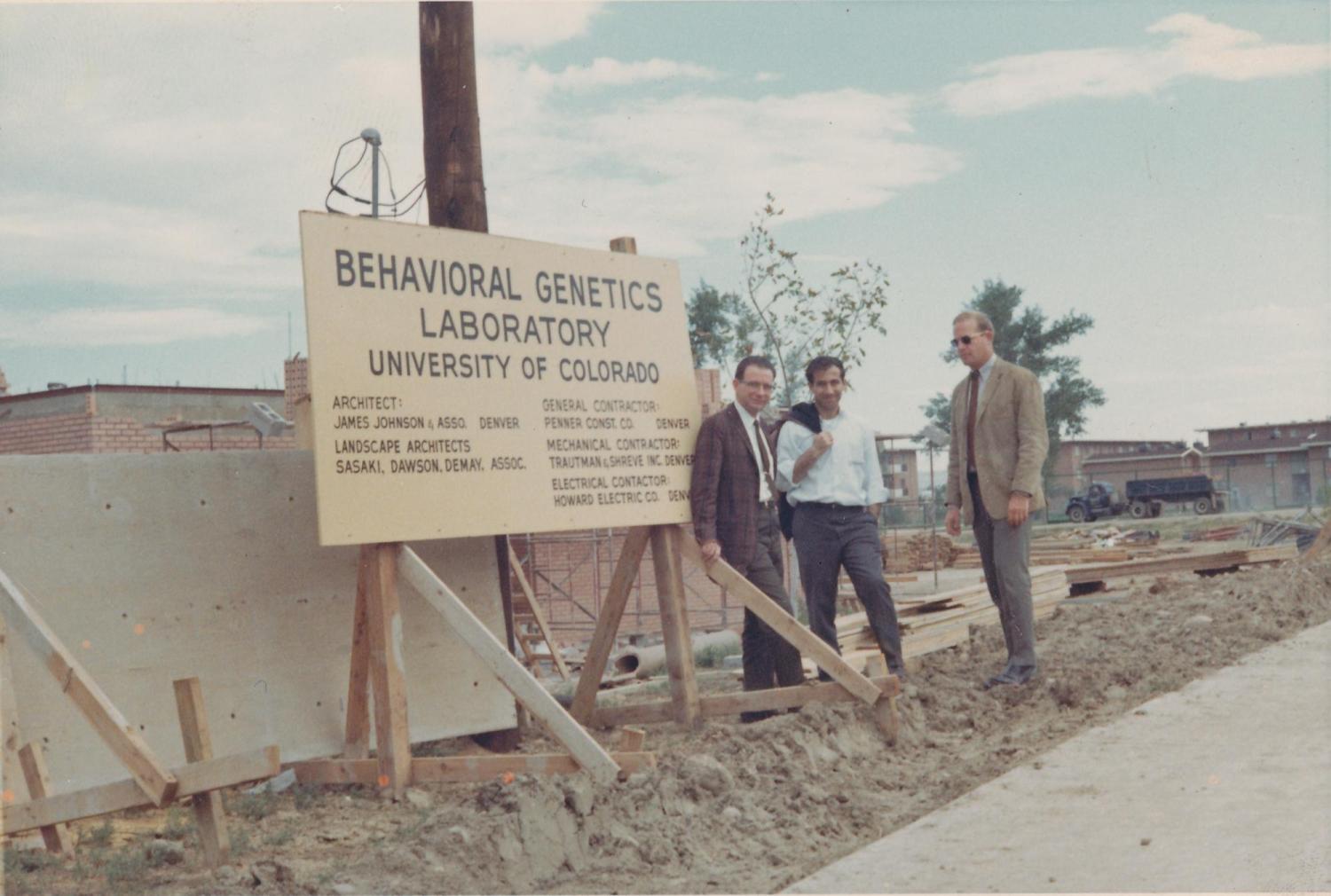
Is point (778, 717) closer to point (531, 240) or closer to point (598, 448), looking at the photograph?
point (598, 448)

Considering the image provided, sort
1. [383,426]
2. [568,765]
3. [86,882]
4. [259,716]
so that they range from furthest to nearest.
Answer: [259,716] → [383,426] → [568,765] → [86,882]

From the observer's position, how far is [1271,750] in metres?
5.53

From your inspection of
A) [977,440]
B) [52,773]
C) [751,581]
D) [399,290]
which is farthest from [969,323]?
[52,773]

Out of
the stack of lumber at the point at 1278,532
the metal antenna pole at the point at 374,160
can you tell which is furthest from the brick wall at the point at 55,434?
the stack of lumber at the point at 1278,532

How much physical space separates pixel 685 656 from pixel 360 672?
1.73 metres

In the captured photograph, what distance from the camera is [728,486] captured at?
23.0 ft

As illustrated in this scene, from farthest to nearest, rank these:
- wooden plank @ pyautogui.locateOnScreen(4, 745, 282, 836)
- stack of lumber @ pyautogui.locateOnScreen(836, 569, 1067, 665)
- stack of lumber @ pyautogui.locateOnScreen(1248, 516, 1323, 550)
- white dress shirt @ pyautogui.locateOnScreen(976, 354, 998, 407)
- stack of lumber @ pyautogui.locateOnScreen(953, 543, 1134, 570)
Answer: stack of lumber @ pyautogui.locateOnScreen(1248, 516, 1323, 550)
stack of lumber @ pyautogui.locateOnScreen(953, 543, 1134, 570)
stack of lumber @ pyautogui.locateOnScreen(836, 569, 1067, 665)
white dress shirt @ pyautogui.locateOnScreen(976, 354, 998, 407)
wooden plank @ pyautogui.locateOnScreen(4, 745, 282, 836)

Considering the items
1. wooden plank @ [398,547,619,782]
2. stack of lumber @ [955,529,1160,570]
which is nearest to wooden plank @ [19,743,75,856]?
wooden plank @ [398,547,619,782]

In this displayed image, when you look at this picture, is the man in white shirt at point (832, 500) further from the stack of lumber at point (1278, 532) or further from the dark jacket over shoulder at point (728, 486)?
the stack of lumber at point (1278, 532)

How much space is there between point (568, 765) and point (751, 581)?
2093mm

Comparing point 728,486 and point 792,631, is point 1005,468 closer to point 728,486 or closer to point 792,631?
point 728,486

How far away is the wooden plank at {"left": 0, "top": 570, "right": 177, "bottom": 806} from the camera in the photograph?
4.36 metres

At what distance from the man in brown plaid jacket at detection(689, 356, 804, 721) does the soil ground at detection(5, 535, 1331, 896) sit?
0.47 meters

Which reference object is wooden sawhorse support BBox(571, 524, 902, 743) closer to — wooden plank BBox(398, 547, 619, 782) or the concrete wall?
the concrete wall
